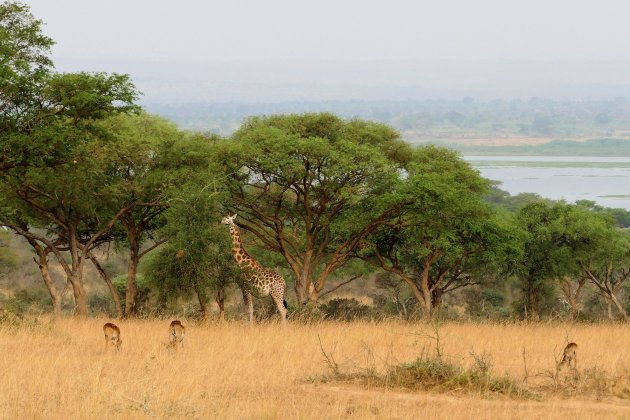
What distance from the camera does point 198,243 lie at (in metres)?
22.8

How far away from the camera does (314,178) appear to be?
86.3 feet

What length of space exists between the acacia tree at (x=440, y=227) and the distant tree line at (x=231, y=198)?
0.06 meters

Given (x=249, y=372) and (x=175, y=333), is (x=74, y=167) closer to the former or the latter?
(x=175, y=333)

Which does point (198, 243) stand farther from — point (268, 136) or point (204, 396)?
point (204, 396)

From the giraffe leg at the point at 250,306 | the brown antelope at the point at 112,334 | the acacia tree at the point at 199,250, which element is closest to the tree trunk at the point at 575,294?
the giraffe leg at the point at 250,306

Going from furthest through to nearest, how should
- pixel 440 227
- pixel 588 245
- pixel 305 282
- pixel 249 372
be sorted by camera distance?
1. pixel 588 245
2. pixel 440 227
3. pixel 305 282
4. pixel 249 372

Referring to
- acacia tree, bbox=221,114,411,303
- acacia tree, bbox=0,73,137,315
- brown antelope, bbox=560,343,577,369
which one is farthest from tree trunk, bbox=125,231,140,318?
brown antelope, bbox=560,343,577,369

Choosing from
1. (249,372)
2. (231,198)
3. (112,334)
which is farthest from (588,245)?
(249,372)

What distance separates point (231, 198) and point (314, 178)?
259cm

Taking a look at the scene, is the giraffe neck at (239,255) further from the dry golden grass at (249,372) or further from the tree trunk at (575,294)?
the tree trunk at (575,294)

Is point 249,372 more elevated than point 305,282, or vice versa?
point 249,372

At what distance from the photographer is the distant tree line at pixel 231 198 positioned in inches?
839

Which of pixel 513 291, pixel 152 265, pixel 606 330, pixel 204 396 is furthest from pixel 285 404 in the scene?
pixel 513 291

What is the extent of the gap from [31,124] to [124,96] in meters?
2.19
